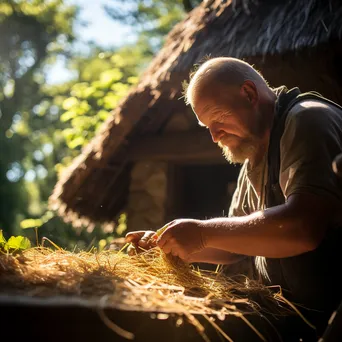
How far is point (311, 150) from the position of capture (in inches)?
65.2

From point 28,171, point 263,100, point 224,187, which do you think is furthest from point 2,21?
point 263,100

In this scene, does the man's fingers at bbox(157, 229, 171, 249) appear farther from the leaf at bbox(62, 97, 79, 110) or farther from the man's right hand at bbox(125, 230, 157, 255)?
the leaf at bbox(62, 97, 79, 110)

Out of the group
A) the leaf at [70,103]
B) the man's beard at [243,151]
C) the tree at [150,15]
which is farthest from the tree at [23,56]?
the man's beard at [243,151]

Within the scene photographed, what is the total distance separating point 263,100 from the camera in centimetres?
205

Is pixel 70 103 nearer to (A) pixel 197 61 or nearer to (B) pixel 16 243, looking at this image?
(A) pixel 197 61

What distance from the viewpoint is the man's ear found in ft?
6.63

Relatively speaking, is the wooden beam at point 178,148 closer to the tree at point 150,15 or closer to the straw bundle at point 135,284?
the straw bundle at point 135,284

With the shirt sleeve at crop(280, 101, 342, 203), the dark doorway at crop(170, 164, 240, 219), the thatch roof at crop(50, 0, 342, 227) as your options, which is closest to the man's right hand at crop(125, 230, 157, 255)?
the shirt sleeve at crop(280, 101, 342, 203)

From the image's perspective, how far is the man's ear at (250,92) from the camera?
202 centimetres

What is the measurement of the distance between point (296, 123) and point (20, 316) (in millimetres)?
1086

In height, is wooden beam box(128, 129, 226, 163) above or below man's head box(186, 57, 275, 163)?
below

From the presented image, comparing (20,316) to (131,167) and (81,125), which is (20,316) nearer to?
(131,167)

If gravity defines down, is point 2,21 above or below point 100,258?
above

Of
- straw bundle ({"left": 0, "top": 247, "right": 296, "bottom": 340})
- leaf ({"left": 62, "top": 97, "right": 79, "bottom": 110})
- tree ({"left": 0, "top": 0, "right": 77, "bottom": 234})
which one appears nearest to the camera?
straw bundle ({"left": 0, "top": 247, "right": 296, "bottom": 340})
